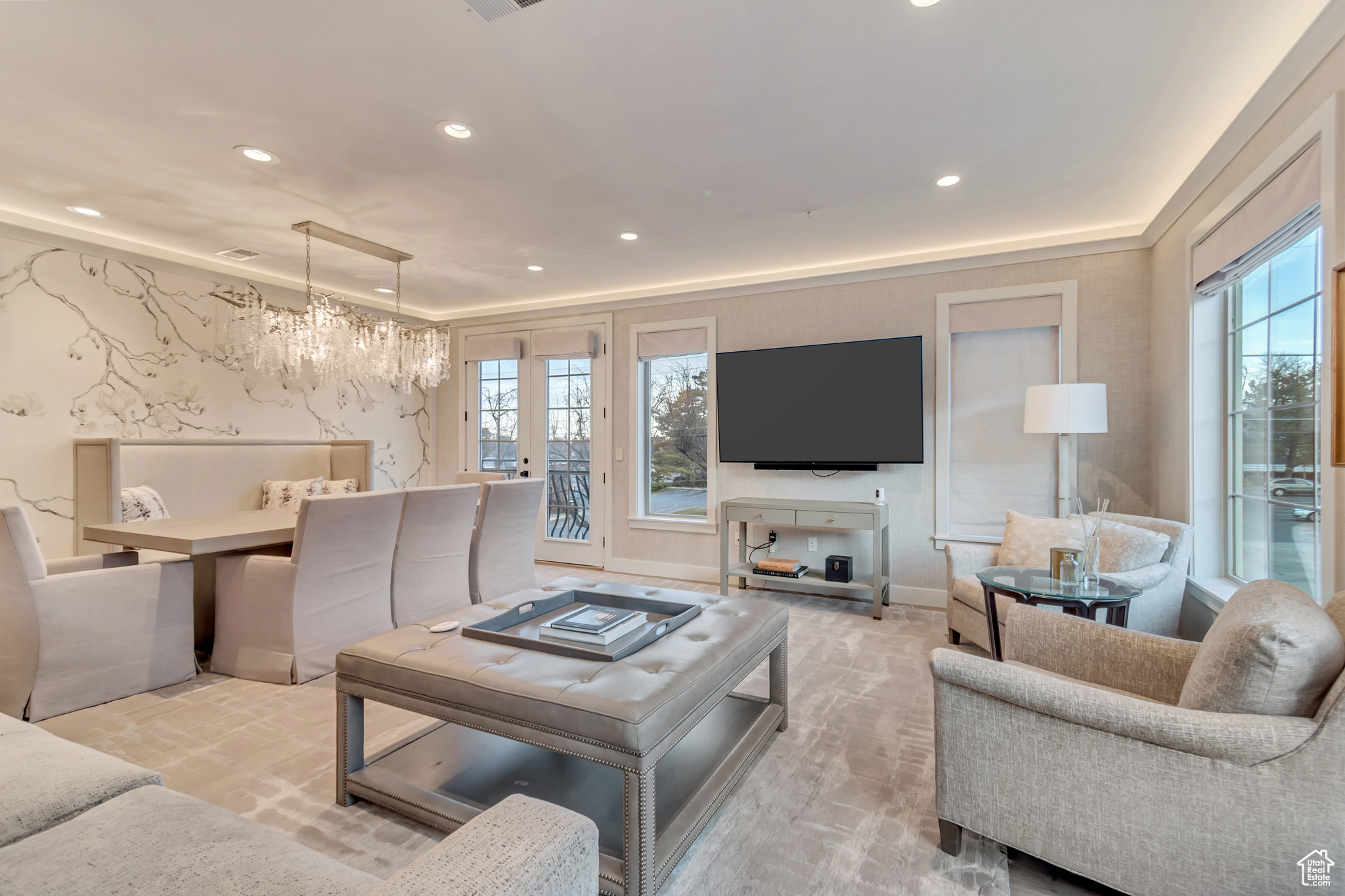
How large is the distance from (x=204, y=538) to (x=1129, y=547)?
4116mm

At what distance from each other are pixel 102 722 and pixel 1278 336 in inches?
189

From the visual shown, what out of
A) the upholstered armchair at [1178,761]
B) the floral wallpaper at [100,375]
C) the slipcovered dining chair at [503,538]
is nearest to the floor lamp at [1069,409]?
the upholstered armchair at [1178,761]

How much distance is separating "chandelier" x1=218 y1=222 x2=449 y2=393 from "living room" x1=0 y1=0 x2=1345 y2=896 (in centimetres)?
3

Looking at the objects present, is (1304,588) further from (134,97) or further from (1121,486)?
(134,97)

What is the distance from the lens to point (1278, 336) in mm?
2357

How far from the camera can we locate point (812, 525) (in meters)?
4.18

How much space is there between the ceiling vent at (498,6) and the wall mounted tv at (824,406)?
3058 millimetres

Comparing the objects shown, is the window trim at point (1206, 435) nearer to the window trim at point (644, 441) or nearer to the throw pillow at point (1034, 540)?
the throw pillow at point (1034, 540)

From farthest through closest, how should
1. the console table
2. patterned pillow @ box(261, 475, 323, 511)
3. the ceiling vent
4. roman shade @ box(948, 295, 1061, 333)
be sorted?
patterned pillow @ box(261, 475, 323, 511)
the console table
roman shade @ box(948, 295, 1061, 333)
the ceiling vent

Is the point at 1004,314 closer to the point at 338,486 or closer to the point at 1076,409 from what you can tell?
the point at 1076,409

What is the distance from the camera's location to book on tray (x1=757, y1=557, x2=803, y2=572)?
424 centimetres

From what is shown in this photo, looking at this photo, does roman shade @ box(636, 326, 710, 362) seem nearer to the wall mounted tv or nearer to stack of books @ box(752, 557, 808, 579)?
the wall mounted tv

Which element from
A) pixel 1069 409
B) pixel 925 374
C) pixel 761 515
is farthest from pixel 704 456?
pixel 1069 409

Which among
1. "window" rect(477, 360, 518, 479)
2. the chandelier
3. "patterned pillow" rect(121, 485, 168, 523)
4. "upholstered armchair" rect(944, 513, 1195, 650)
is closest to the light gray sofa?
"upholstered armchair" rect(944, 513, 1195, 650)
